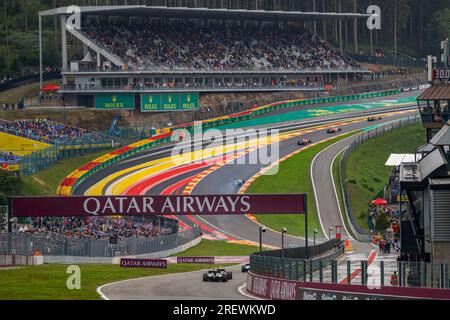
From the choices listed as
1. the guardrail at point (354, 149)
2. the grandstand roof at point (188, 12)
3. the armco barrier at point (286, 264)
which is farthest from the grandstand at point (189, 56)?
the armco barrier at point (286, 264)

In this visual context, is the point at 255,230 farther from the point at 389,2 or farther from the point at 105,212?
the point at 389,2

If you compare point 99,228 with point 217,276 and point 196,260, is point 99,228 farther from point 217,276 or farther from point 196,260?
point 217,276

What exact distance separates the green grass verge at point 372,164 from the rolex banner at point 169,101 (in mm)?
18903

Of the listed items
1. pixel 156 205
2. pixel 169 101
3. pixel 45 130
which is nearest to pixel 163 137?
pixel 169 101

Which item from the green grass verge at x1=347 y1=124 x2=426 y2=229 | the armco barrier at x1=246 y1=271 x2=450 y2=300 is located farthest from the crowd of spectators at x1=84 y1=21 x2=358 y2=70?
the armco barrier at x1=246 y1=271 x2=450 y2=300

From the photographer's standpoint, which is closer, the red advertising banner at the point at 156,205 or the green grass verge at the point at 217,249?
the red advertising banner at the point at 156,205

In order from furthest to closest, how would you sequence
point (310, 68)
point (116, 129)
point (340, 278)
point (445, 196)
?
point (310, 68) → point (116, 129) → point (445, 196) → point (340, 278)

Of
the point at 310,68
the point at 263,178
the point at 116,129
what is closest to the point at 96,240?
the point at 263,178

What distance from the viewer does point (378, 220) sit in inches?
3415

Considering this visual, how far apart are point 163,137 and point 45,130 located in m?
12.0

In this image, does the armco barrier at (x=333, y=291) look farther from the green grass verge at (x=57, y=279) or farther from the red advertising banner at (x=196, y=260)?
the red advertising banner at (x=196, y=260)

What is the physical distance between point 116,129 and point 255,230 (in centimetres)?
2906

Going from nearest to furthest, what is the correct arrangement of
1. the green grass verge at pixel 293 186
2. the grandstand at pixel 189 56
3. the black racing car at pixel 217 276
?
1. the black racing car at pixel 217 276
2. the green grass verge at pixel 293 186
3. the grandstand at pixel 189 56

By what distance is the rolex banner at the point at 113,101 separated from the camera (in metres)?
119
